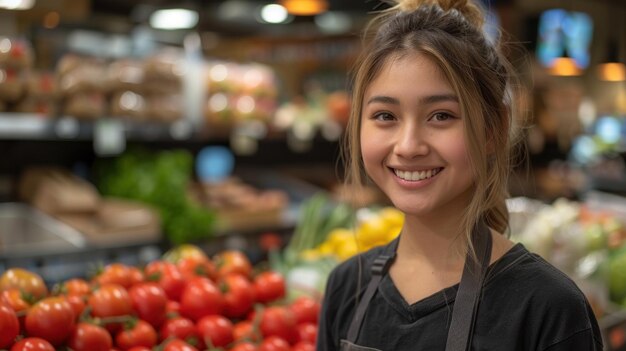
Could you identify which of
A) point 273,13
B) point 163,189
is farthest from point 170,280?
point 273,13

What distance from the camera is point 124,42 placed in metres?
5.27

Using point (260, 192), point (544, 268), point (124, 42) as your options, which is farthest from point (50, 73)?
point (544, 268)

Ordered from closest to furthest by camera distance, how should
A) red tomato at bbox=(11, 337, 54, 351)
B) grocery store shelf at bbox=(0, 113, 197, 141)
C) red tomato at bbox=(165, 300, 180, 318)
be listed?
red tomato at bbox=(11, 337, 54, 351)
red tomato at bbox=(165, 300, 180, 318)
grocery store shelf at bbox=(0, 113, 197, 141)

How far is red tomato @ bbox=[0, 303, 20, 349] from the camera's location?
1564 mm

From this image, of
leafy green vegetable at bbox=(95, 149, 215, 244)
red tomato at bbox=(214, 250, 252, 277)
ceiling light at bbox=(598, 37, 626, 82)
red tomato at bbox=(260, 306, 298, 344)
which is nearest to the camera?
red tomato at bbox=(260, 306, 298, 344)

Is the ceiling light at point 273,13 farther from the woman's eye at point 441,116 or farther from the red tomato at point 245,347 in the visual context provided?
the woman's eye at point 441,116

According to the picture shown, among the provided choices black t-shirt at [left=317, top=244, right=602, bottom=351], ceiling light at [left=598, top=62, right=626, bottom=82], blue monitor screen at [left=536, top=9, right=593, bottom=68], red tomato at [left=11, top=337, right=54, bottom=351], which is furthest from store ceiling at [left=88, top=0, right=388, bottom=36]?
ceiling light at [left=598, top=62, right=626, bottom=82]

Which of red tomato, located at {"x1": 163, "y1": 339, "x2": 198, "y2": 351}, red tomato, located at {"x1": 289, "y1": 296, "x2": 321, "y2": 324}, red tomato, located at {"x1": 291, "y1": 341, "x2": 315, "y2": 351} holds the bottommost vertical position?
red tomato, located at {"x1": 291, "y1": 341, "x2": 315, "y2": 351}

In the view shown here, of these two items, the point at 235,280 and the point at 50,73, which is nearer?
the point at 235,280

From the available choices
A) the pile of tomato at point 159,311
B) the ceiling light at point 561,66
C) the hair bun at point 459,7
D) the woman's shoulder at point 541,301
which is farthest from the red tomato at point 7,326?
the ceiling light at point 561,66

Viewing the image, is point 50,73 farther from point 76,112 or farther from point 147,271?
point 147,271

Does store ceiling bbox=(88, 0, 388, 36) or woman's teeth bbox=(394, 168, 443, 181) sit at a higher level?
store ceiling bbox=(88, 0, 388, 36)

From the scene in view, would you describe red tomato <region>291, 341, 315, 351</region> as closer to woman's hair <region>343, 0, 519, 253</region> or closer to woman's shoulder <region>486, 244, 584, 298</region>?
woman's hair <region>343, 0, 519, 253</region>

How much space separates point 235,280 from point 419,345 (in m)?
0.94
